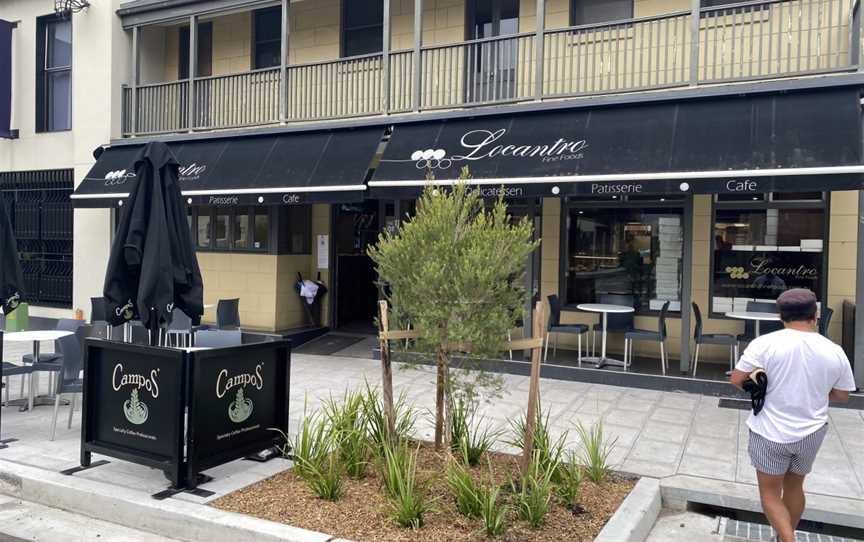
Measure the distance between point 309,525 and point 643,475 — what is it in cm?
276

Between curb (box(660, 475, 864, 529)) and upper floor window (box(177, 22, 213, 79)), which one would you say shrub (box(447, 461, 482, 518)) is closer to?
curb (box(660, 475, 864, 529))

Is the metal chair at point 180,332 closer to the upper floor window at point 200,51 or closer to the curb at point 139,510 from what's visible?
the curb at point 139,510

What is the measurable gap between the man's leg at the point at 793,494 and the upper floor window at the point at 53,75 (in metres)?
15.2

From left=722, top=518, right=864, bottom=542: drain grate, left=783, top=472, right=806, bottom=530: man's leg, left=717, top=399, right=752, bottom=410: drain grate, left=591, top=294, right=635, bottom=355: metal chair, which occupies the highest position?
left=591, top=294, right=635, bottom=355: metal chair

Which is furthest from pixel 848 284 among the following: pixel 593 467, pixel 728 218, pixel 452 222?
pixel 452 222

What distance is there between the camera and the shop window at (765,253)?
9219 mm

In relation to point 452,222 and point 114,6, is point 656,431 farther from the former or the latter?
point 114,6

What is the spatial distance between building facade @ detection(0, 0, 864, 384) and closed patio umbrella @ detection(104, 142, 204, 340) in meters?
4.16

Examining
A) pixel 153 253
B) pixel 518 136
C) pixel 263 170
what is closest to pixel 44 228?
pixel 263 170

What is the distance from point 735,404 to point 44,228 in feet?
46.4

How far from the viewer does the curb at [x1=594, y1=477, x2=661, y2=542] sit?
4.16 m

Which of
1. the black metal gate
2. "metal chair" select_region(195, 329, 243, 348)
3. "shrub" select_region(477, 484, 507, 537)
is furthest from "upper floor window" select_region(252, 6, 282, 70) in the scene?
"shrub" select_region(477, 484, 507, 537)

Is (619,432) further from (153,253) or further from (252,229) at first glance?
(252,229)

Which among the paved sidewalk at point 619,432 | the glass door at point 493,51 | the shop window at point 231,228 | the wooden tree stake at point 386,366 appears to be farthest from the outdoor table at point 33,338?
the glass door at point 493,51
